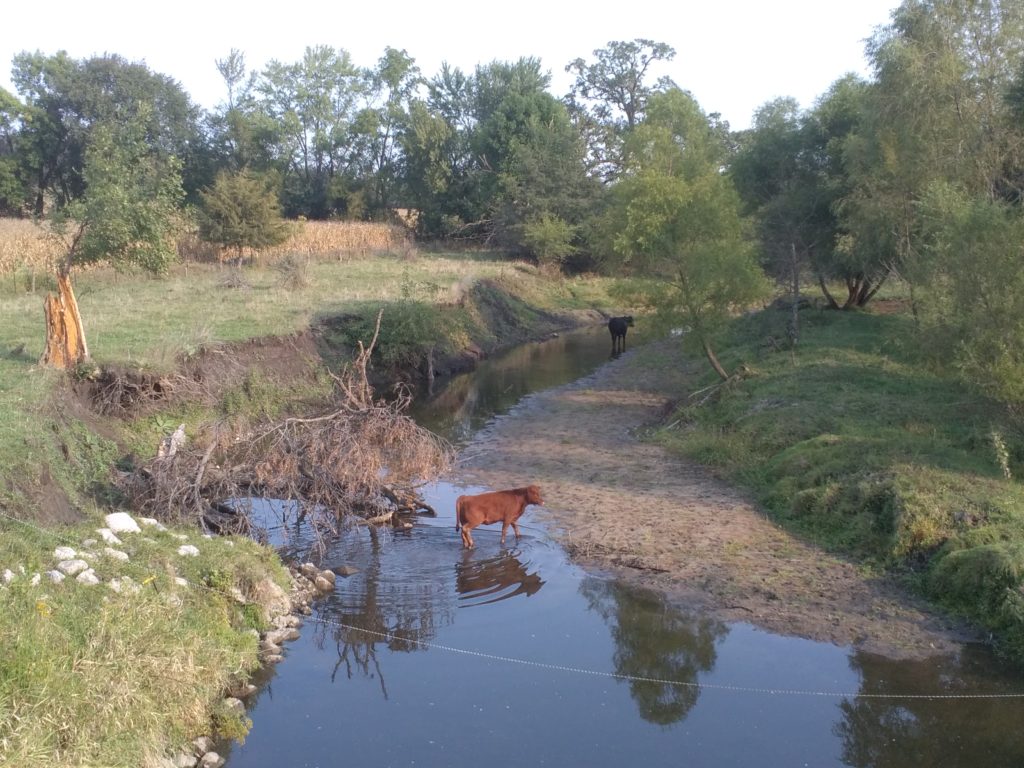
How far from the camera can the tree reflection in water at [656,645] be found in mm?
9391

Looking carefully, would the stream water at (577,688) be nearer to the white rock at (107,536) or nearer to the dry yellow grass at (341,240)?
the white rock at (107,536)

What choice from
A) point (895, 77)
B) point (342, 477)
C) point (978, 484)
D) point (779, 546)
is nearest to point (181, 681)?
point (342, 477)

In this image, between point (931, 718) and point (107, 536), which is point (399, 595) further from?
point (931, 718)

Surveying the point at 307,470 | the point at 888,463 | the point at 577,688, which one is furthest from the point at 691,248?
the point at 577,688

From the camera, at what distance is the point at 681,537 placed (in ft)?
44.4

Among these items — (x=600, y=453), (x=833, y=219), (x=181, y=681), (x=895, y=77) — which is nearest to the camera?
(x=181, y=681)

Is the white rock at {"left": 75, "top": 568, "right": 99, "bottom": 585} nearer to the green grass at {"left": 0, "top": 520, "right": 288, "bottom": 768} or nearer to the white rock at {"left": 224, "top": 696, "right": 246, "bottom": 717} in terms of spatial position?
the green grass at {"left": 0, "top": 520, "right": 288, "bottom": 768}

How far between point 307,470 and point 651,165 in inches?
560

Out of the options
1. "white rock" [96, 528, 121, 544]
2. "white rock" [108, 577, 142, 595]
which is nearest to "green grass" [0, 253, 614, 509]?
"white rock" [96, 528, 121, 544]

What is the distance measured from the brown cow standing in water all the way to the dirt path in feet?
2.97

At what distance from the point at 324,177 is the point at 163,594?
194 feet

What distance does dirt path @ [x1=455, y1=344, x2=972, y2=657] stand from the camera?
426 inches

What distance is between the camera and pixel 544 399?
81.4 feet

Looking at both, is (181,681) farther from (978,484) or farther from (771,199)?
(771,199)
